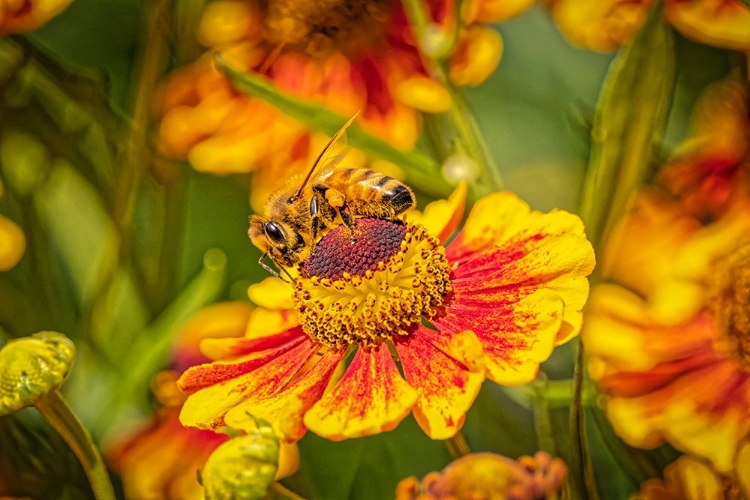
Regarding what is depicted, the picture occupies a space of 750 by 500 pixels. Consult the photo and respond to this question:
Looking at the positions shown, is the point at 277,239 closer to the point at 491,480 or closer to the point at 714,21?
the point at 491,480

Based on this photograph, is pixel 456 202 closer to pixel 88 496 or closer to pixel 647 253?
pixel 647 253

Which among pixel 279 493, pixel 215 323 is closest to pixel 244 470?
pixel 279 493

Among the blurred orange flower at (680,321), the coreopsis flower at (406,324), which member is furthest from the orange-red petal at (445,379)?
the blurred orange flower at (680,321)

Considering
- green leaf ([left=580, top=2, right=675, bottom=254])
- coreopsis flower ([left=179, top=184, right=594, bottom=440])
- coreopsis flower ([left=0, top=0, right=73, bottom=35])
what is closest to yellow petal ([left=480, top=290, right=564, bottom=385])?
coreopsis flower ([left=179, top=184, right=594, bottom=440])

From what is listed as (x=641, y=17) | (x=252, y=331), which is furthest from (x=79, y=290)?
(x=641, y=17)

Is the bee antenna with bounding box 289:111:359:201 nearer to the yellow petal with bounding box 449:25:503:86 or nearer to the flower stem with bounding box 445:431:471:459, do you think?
the yellow petal with bounding box 449:25:503:86
